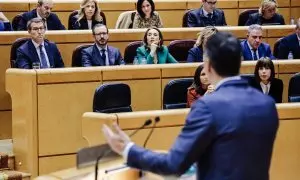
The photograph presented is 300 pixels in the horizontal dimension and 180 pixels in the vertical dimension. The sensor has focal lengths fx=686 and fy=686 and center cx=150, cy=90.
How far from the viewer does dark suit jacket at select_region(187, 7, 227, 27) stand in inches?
244

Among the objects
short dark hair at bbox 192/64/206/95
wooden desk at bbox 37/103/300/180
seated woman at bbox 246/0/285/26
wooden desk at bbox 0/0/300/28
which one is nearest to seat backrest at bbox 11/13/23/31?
wooden desk at bbox 0/0/300/28

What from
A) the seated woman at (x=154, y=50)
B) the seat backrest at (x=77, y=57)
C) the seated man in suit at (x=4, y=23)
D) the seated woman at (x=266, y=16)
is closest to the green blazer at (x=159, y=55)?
the seated woman at (x=154, y=50)

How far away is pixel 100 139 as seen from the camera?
133 inches

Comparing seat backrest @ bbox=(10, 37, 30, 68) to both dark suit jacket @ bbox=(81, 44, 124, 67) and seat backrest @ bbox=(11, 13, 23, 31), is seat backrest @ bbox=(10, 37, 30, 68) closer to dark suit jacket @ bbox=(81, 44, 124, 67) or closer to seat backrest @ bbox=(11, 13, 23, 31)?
dark suit jacket @ bbox=(81, 44, 124, 67)

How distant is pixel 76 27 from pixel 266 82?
186cm

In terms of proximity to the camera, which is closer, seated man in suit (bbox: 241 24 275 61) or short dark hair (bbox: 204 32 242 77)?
short dark hair (bbox: 204 32 242 77)

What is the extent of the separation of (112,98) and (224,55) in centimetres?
242

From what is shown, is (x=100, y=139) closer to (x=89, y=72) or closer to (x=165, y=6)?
(x=89, y=72)

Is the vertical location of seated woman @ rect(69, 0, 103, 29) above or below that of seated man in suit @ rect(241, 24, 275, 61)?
above

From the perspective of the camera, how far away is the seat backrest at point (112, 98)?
4172 millimetres

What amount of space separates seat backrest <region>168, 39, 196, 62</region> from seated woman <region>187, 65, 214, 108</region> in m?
1.17

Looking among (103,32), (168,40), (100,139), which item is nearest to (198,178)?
(100,139)

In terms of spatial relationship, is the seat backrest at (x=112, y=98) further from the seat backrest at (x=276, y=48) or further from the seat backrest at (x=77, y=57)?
the seat backrest at (x=276, y=48)

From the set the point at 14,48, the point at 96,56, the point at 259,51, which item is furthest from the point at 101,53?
the point at 259,51
